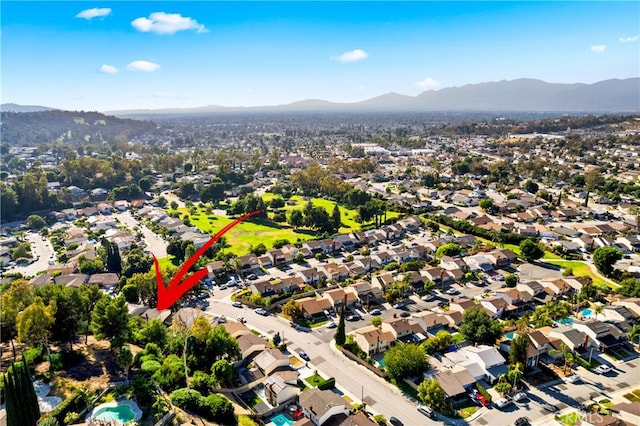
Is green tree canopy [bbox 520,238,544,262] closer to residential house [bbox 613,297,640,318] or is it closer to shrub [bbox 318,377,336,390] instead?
residential house [bbox 613,297,640,318]

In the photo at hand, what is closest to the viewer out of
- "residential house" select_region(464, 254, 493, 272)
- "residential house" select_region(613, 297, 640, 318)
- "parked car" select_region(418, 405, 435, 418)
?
"parked car" select_region(418, 405, 435, 418)

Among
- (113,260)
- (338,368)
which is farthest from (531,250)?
(113,260)

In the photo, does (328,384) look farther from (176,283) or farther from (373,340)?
(176,283)

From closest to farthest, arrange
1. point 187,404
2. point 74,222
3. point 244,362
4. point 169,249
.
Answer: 1. point 187,404
2. point 244,362
3. point 169,249
4. point 74,222

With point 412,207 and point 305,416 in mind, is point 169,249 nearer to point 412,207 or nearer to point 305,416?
point 305,416

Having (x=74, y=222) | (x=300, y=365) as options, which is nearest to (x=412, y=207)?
(x=300, y=365)

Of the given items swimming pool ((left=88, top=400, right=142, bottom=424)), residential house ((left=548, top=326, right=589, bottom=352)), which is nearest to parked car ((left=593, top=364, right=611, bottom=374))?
residential house ((left=548, top=326, right=589, bottom=352))

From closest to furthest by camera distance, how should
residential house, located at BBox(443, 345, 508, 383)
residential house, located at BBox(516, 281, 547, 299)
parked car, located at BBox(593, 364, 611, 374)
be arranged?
residential house, located at BBox(443, 345, 508, 383) < parked car, located at BBox(593, 364, 611, 374) < residential house, located at BBox(516, 281, 547, 299)
